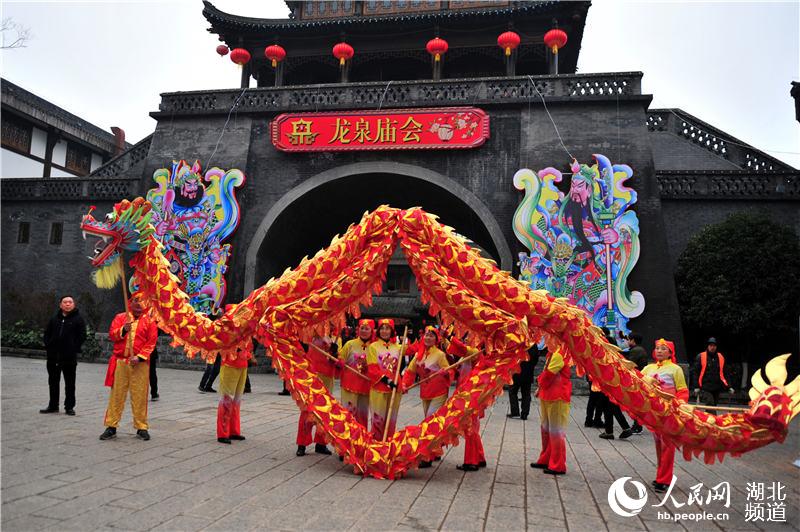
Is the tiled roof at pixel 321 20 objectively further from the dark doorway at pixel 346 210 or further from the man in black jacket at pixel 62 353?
the man in black jacket at pixel 62 353

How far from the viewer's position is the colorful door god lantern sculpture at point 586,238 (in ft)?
41.9

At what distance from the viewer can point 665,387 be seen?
18.0ft

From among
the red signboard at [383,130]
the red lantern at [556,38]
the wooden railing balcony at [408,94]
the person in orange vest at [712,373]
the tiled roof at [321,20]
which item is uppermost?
the tiled roof at [321,20]

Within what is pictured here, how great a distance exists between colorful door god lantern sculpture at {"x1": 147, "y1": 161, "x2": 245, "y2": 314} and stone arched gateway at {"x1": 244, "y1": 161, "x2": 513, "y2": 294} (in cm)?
68

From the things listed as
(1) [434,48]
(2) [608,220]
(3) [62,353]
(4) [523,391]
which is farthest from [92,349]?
(2) [608,220]

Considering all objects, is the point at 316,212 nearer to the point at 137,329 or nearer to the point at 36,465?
the point at 137,329

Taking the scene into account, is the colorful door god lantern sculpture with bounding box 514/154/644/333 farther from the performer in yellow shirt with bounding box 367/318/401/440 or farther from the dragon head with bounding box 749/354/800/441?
the dragon head with bounding box 749/354/800/441

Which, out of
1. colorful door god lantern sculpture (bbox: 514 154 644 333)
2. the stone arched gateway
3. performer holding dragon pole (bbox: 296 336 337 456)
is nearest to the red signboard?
the stone arched gateway

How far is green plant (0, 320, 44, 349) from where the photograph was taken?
626 inches

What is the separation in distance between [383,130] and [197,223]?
18.5 feet

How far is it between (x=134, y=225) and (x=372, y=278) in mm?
2678

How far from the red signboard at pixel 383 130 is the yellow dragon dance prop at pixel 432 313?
9557mm

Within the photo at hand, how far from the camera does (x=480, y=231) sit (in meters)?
15.7

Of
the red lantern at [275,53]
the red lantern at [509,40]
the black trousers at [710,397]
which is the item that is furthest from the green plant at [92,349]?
the black trousers at [710,397]
